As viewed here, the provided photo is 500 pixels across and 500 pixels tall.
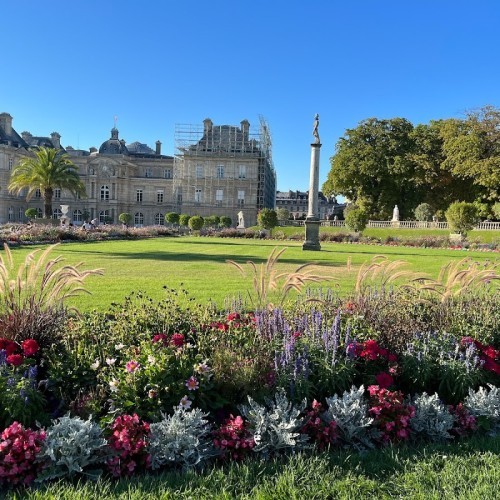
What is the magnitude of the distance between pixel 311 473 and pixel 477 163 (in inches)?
1712

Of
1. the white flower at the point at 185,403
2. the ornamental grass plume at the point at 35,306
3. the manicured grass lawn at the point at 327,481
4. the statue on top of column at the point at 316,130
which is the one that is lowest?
the manicured grass lawn at the point at 327,481

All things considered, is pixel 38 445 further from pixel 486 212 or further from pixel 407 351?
pixel 486 212

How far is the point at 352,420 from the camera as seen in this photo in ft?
11.8

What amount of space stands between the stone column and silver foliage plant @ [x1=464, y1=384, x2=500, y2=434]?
20.6 meters

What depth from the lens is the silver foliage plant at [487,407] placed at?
386 cm

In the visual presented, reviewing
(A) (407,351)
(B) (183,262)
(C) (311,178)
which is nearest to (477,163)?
(C) (311,178)

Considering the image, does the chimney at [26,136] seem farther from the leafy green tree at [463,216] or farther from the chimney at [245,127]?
the leafy green tree at [463,216]

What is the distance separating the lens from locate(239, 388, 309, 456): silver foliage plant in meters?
3.36

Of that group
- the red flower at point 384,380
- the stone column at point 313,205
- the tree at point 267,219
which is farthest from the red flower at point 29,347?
the tree at point 267,219

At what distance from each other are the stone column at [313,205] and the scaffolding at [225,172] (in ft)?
141

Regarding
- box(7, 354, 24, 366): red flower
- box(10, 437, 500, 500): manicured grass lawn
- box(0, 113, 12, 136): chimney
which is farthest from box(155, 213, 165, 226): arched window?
box(10, 437, 500, 500): manicured grass lawn

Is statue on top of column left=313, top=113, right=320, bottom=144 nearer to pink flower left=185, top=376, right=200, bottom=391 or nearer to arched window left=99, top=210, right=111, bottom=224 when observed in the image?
pink flower left=185, top=376, right=200, bottom=391

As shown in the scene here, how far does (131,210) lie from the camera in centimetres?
7925

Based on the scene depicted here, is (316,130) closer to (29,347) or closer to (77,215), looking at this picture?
(29,347)
